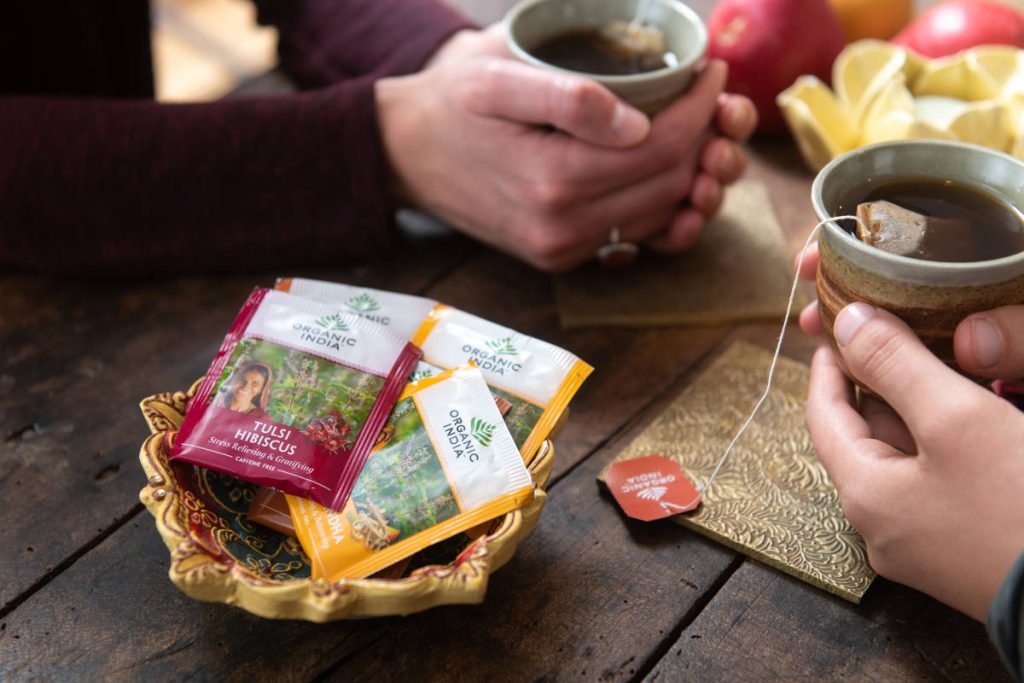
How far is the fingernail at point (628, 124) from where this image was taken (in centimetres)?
83

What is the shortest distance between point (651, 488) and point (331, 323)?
0.93 feet

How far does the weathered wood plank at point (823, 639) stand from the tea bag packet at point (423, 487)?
0.52 ft

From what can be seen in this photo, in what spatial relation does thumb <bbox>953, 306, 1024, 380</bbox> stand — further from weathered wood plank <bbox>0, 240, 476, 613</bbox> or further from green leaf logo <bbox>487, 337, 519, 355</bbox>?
weathered wood plank <bbox>0, 240, 476, 613</bbox>

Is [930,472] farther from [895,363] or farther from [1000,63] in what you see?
[1000,63]

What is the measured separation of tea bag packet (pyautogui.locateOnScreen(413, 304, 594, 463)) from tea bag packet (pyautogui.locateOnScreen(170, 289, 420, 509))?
0.03 metres

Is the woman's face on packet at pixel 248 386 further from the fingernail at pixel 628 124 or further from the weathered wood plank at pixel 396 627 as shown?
the fingernail at pixel 628 124

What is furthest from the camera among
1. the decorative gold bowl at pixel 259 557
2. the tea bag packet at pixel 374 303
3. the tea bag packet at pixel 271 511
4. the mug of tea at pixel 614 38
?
the mug of tea at pixel 614 38

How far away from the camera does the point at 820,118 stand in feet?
3.33

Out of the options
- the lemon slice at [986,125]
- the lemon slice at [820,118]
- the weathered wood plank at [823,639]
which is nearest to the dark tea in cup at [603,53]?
the lemon slice at [820,118]

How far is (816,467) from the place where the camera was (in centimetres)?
72

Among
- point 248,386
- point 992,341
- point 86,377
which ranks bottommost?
point 86,377

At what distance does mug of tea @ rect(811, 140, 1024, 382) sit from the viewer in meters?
0.58

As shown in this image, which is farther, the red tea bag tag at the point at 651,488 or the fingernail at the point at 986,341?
the red tea bag tag at the point at 651,488

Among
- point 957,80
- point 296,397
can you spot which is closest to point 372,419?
point 296,397
